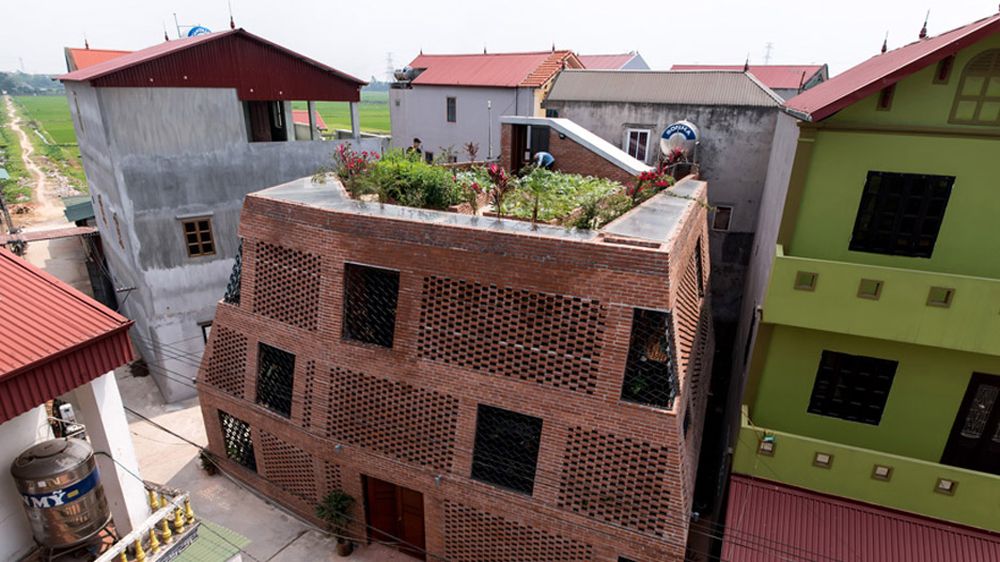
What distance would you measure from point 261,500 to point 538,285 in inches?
369

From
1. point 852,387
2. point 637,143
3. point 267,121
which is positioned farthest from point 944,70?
point 267,121

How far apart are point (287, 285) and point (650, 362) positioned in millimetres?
7681

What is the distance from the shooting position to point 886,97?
8812 millimetres

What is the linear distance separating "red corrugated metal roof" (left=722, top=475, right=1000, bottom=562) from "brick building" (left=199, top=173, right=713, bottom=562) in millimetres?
1249

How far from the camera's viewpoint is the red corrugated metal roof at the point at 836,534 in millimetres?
8984

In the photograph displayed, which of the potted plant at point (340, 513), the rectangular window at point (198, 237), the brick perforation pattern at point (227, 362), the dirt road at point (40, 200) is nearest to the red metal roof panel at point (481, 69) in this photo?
the rectangular window at point (198, 237)

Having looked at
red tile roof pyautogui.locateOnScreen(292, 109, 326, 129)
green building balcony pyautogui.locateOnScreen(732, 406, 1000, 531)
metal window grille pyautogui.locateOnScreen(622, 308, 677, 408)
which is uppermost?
red tile roof pyautogui.locateOnScreen(292, 109, 326, 129)

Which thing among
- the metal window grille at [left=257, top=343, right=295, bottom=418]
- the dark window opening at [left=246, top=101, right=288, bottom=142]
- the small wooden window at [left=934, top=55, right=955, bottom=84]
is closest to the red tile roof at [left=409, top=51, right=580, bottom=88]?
the dark window opening at [left=246, top=101, right=288, bottom=142]

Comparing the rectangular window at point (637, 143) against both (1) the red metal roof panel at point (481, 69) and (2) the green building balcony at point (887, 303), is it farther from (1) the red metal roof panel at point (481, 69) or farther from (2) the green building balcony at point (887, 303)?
(2) the green building balcony at point (887, 303)

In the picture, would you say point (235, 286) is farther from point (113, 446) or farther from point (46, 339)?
point (46, 339)

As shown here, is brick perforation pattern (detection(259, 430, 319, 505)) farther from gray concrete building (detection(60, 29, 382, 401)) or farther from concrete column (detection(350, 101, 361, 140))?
concrete column (detection(350, 101, 361, 140))

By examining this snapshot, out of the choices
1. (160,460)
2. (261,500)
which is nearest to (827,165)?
(261,500)

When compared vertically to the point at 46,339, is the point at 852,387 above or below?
below

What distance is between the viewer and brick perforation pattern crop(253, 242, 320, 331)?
10.9 metres
